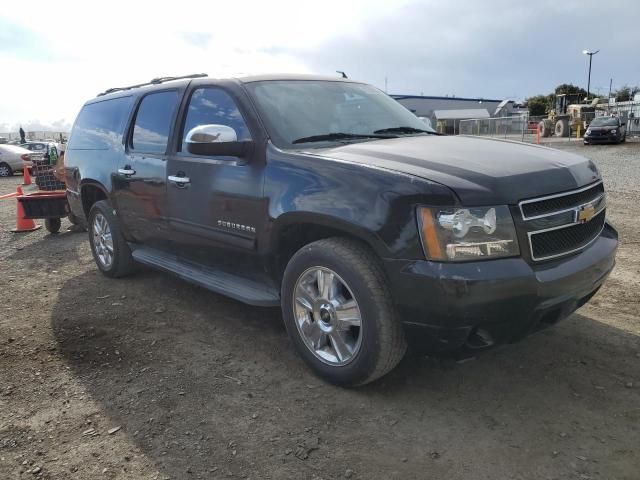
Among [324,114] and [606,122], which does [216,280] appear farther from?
[606,122]

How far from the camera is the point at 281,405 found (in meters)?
2.99

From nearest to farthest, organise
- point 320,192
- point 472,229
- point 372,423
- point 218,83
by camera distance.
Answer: point 472,229, point 372,423, point 320,192, point 218,83

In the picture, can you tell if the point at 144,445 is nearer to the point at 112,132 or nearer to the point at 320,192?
the point at 320,192

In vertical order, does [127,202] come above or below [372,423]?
above

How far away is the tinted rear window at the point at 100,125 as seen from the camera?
5082 millimetres

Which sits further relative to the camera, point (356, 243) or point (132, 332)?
point (132, 332)

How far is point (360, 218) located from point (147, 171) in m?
2.39

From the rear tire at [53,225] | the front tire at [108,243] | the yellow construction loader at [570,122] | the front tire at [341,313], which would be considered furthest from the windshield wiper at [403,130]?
the yellow construction loader at [570,122]

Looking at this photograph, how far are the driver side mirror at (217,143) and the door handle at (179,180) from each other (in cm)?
55

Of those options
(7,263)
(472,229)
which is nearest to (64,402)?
(472,229)

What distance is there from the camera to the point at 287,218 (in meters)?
3.19

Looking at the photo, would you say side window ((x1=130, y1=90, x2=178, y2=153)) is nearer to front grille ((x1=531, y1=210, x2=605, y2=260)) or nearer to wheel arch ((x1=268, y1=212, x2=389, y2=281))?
wheel arch ((x1=268, y1=212, x2=389, y2=281))

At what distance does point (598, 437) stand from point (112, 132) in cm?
466

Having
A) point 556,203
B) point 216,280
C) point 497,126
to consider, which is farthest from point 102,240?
point 497,126
